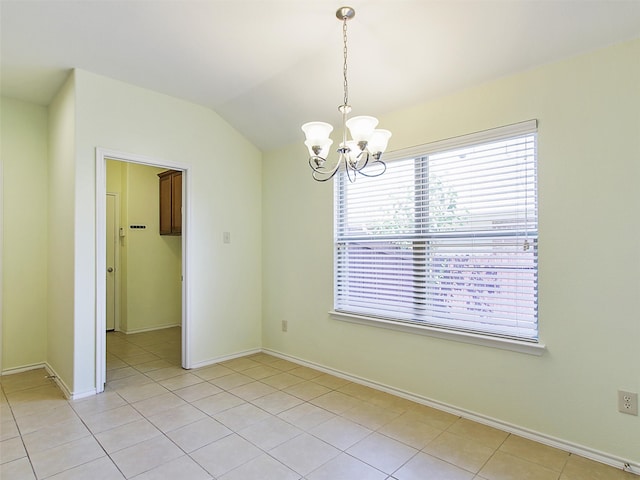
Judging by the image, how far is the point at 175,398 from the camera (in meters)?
3.08

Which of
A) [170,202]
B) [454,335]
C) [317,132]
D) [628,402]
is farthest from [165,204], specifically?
[628,402]

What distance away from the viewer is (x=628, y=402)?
6.90 feet

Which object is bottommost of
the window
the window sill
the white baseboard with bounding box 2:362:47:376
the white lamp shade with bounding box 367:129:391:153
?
the white baseboard with bounding box 2:362:47:376

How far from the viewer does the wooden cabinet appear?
5.24 metres

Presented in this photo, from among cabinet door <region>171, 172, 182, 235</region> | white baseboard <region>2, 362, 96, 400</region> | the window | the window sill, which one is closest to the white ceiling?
the window

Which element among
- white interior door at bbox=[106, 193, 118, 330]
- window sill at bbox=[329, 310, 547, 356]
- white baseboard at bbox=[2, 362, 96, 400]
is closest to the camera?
window sill at bbox=[329, 310, 547, 356]

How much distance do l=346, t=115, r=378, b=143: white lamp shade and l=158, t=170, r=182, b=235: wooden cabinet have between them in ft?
12.5

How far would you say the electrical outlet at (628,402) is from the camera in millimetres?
2086

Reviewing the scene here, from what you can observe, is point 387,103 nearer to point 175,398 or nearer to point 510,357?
point 510,357

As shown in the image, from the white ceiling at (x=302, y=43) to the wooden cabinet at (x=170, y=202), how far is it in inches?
78.2

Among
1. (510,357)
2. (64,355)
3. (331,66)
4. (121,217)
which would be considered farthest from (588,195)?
(121,217)

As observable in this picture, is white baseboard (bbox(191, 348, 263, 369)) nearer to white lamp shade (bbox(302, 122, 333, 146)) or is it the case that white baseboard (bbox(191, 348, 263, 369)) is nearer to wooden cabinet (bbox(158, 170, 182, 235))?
wooden cabinet (bbox(158, 170, 182, 235))

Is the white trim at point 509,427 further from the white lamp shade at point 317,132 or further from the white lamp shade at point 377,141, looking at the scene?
the white lamp shade at point 317,132

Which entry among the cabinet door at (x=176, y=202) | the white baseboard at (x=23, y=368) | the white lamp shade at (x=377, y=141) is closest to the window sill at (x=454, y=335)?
the white lamp shade at (x=377, y=141)
